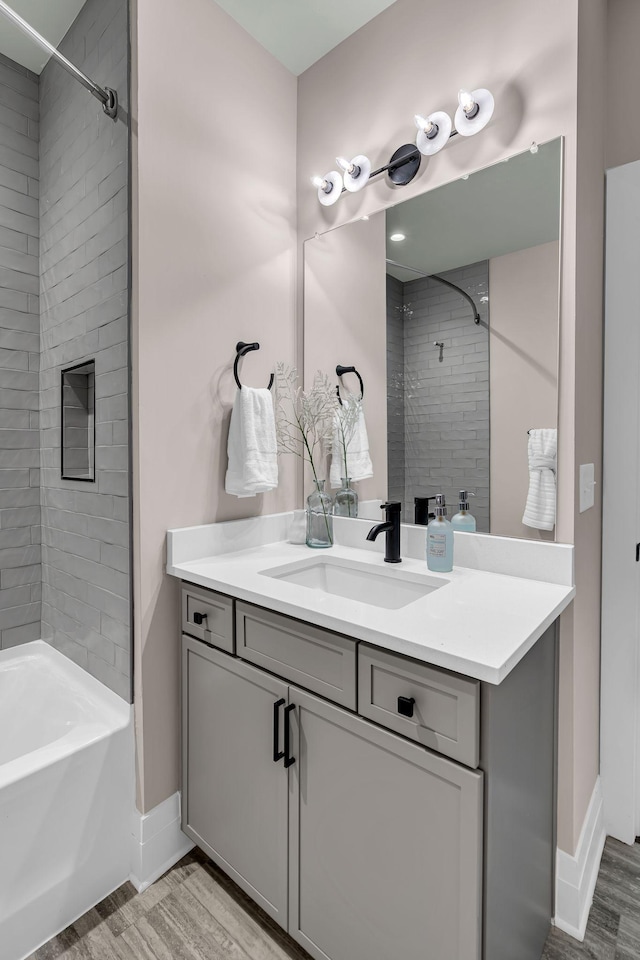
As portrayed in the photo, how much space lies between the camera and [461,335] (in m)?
1.54

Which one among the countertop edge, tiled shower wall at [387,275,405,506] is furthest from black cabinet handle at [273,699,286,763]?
tiled shower wall at [387,275,405,506]

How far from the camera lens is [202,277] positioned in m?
1.64

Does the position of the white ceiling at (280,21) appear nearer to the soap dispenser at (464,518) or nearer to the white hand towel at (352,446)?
the white hand towel at (352,446)

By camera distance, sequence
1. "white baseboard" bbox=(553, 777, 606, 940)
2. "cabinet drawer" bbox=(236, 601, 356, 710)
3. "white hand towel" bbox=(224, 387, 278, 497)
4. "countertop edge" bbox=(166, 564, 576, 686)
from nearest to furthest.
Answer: "countertop edge" bbox=(166, 564, 576, 686) → "cabinet drawer" bbox=(236, 601, 356, 710) → "white baseboard" bbox=(553, 777, 606, 940) → "white hand towel" bbox=(224, 387, 278, 497)

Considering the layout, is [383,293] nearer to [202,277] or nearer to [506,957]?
[202,277]

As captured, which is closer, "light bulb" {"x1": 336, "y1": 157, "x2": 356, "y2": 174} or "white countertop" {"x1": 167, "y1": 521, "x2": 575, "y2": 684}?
"white countertop" {"x1": 167, "y1": 521, "x2": 575, "y2": 684}

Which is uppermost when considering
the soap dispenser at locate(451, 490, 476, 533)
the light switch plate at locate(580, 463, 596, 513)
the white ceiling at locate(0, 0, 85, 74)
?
the white ceiling at locate(0, 0, 85, 74)

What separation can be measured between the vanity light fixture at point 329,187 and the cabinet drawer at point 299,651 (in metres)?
1.48

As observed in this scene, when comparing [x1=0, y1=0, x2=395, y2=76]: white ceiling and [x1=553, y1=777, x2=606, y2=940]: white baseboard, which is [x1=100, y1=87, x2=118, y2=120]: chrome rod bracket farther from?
[x1=553, y1=777, x2=606, y2=940]: white baseboard

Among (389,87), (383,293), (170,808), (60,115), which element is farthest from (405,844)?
(60,115)

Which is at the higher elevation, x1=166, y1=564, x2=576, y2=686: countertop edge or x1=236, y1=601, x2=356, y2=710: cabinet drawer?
x1=166, y1=564, x2=576, y2=686: countertop edge

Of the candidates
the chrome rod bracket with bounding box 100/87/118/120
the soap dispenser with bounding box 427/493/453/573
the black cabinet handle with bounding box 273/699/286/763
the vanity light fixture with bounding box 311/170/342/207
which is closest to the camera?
the black cabinet handle with bounding box 273/699/286/763

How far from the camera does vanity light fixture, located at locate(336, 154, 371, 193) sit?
171 cm

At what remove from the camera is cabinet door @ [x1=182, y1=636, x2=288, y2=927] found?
4.09 ft
